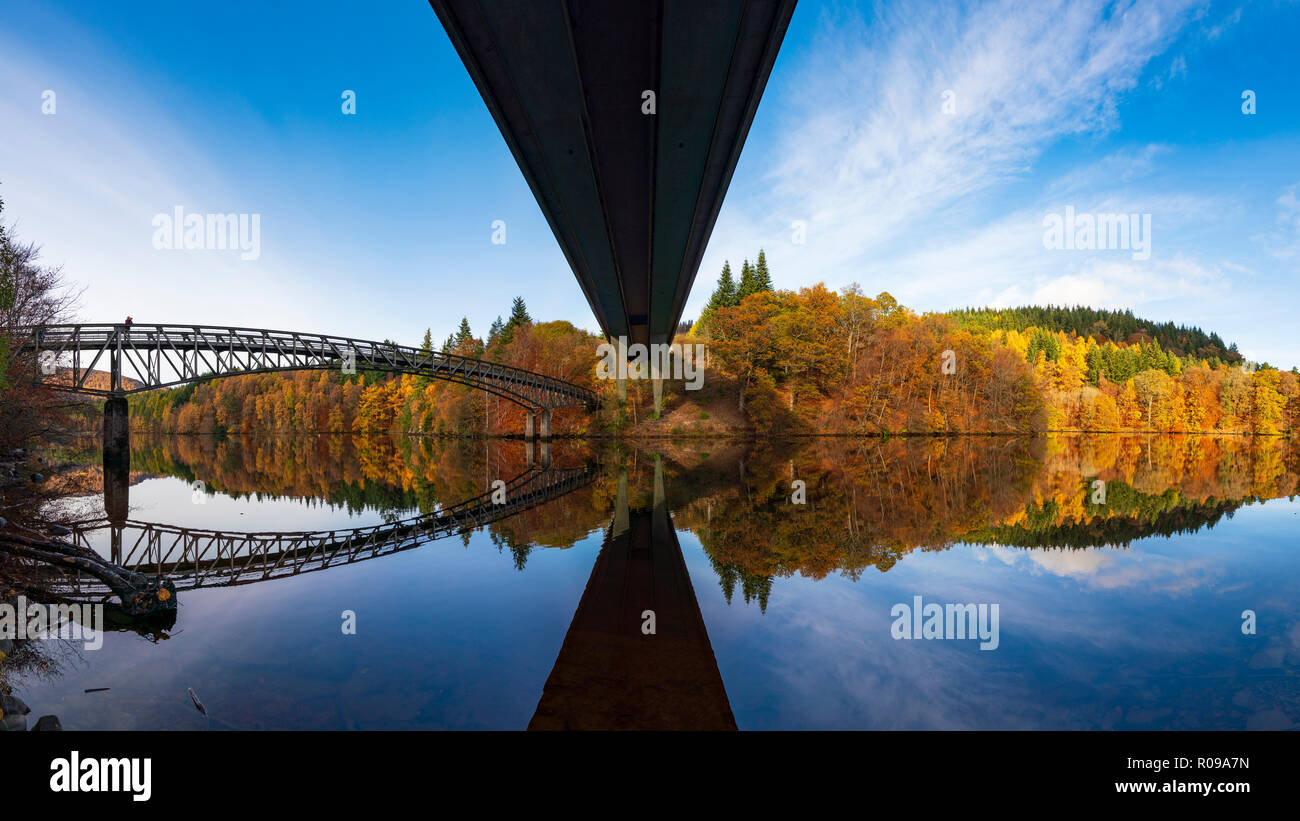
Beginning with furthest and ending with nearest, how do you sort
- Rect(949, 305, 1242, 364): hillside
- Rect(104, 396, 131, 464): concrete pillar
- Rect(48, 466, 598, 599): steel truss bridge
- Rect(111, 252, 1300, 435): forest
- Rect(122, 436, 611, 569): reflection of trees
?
Rect(949, 305, 1242, 364): hillside, Rect(111, 252, 1300, 435): forest, Rect(104, 396, 131, 464): concrete pillar, Rect(122, 436, 611, 569): reflection of trees, Rect(48, 466, 598, 599): steel truss bridge

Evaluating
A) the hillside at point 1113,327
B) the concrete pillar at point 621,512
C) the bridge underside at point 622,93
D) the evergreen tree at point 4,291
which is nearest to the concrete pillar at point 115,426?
the evergreen tree at point 4,291

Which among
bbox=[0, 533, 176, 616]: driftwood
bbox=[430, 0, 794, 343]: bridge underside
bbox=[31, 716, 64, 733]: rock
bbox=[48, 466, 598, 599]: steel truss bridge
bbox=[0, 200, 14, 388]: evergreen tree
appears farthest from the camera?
bbox=[0, 200, 14, 388]: evergreen tree

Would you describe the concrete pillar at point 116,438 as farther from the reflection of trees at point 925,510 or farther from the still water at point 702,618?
the reflection of trees at point 925,510

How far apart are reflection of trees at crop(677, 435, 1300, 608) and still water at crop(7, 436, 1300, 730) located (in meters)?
0.10

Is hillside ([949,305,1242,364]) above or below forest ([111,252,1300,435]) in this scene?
above

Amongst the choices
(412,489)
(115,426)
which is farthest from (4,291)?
(115,426)

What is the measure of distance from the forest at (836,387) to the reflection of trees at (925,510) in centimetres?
2757

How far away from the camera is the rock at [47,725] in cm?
326

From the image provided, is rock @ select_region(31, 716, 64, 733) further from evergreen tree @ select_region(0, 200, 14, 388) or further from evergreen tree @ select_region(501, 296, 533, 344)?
evergreen tree @ select_region(501, 296, 533, 344)

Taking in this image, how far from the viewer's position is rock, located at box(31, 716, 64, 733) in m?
3.26

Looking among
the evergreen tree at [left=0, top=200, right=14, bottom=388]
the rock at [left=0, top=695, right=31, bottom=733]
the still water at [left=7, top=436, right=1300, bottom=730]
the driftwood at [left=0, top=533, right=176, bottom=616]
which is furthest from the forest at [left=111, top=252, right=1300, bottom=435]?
the rock at [left=0, top=695, right=31, bottom=733]

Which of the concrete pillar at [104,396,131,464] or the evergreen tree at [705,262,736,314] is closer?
the concrete pillar at [104,396,131,464]

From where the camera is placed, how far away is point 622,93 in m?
9.75
